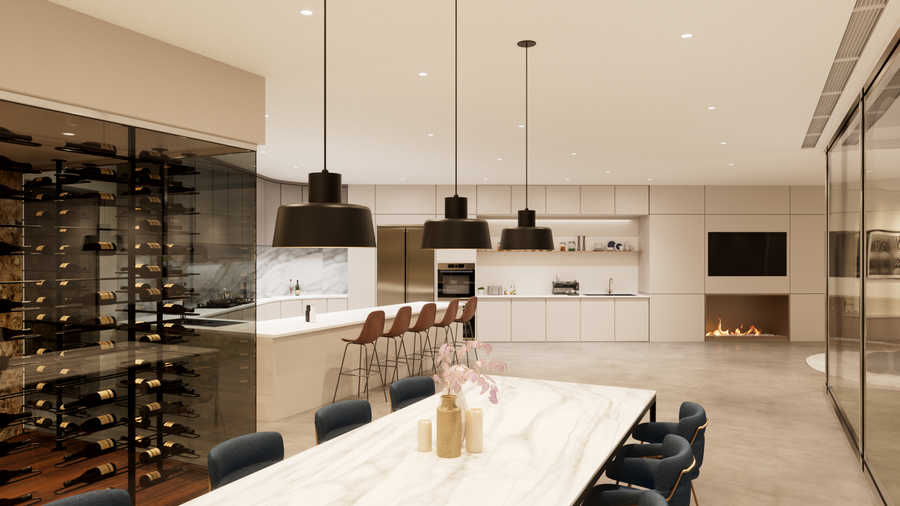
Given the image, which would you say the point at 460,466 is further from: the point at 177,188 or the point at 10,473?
the point at 177,188

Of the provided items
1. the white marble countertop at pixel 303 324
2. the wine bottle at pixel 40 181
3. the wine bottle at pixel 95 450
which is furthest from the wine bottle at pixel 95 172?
the white marble countertop at pixel 303 324

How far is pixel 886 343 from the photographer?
3.20 meters

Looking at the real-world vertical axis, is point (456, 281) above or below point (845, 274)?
below

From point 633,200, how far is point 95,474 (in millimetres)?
8928

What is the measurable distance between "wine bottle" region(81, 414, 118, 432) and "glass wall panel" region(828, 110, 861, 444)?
5281mm

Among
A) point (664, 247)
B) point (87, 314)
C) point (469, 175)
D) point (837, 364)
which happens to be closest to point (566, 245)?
point (664, 247)

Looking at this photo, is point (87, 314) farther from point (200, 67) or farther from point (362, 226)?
point (362, 226)

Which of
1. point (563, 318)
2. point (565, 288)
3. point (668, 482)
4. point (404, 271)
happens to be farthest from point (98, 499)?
point (565, 288)

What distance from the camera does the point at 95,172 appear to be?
3.07m

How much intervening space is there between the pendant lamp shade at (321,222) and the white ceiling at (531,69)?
151 cm

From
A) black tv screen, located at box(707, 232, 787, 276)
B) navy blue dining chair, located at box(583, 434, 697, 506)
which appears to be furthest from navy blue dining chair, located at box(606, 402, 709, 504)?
black tv screen, located at box(707, 232, 787, 276)

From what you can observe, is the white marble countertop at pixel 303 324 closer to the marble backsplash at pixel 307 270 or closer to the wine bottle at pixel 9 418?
the wine bottle at pixel 9 418

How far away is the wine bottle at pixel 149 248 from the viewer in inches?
131

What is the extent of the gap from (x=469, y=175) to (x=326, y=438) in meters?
6.24
